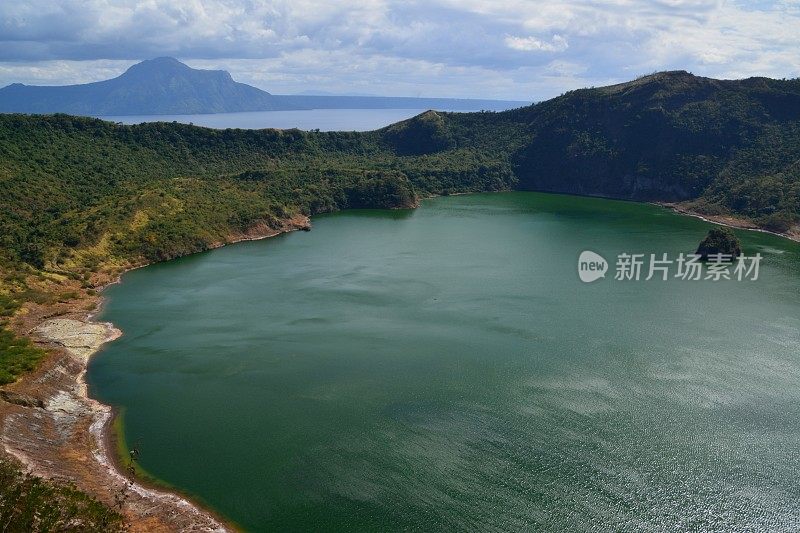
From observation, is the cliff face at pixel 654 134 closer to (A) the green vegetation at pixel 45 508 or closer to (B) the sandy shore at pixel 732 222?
(B) the sandy shore at pixel 732 222

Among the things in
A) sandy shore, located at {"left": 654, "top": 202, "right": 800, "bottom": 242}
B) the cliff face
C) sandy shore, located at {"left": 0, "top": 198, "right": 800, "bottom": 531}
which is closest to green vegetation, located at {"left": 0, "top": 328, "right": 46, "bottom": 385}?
sandy shore, located at {"left": 0, "top": 198, "right": 800, "bottom": 531}

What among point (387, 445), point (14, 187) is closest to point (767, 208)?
point (387, 445)

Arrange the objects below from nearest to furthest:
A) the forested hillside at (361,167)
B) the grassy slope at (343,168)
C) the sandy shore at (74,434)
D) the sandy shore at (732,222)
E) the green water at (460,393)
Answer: the sandy shore at (74,434), the green water at (460,393), the grassy slope at (343,168), the forested hillside at (361,167), the sandy shore at (732,222)

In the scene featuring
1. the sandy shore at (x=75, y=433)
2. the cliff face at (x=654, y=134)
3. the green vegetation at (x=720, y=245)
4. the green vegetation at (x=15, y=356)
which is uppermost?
the cliff face at (x=654, y=134)

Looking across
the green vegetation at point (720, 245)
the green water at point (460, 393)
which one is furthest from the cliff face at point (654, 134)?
the green water at point (460, 393)

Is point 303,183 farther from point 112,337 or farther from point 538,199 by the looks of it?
point 112,337

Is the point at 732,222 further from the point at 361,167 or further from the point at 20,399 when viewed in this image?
the point at 20,399
